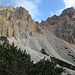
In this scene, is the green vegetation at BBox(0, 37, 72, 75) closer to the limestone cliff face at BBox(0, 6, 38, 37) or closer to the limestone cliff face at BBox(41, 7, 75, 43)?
the limestone cliff face at BBox(0, 6, 38, 37)

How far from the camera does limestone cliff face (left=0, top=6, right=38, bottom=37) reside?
115 meters

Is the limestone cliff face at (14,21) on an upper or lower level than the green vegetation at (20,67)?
upper

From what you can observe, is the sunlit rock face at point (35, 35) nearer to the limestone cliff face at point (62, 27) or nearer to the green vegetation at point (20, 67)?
the limestone cliff face at point (62, 27)

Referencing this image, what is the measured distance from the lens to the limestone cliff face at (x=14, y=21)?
376 feet

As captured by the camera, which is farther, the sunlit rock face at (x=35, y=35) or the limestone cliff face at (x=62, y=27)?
the limestone cliff face at (x=62, y=27)

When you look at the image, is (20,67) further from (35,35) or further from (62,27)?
(62,27)

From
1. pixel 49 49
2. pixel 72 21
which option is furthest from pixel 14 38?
pixel 72 21

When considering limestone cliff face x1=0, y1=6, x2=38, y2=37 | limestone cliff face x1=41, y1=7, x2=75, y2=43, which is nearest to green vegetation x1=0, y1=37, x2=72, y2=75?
limestone cliff face x1=0, y1=6, x2=38, y2=37

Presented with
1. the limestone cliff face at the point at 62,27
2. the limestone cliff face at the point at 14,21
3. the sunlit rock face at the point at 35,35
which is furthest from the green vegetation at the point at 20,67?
the limestone cliff face at the point at 62,27

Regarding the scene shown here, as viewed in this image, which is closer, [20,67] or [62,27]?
[20,67]

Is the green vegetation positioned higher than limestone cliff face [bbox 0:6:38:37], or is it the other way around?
limestone cliff face [bbox 0:6:38:37]

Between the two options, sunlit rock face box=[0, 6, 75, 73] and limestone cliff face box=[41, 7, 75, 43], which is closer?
sunlit rock face box=[0, 6, 75, 73]

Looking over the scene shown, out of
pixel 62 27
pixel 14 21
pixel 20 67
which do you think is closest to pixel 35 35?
pixel 14 21

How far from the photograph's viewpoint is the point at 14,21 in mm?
121188
